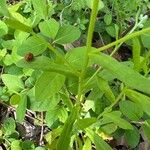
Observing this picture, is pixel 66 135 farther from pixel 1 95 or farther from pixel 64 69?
pixel 1 95

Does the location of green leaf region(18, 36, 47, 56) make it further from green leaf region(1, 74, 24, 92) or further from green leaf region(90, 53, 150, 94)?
green leaf region(90, 53, 150, 94)

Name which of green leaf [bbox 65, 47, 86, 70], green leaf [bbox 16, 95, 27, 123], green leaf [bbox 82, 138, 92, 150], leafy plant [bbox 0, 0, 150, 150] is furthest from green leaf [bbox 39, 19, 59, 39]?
green leaf [bbox 82, 138, 92, 150]

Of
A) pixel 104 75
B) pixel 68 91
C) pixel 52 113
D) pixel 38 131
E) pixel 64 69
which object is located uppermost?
pixel 64 69

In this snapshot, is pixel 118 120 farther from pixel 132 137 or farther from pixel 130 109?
pixel 132 137

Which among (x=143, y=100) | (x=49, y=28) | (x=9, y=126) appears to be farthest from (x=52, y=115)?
(x=143, y=100)

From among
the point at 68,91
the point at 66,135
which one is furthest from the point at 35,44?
the point at 66,135

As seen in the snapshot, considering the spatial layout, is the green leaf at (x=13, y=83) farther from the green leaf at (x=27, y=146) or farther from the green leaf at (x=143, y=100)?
the green leaf at (x=143, y=100)
